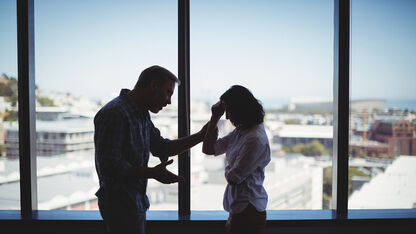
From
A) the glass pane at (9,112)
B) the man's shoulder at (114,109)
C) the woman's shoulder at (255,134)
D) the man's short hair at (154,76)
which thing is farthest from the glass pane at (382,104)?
the glass pane at (9,112)

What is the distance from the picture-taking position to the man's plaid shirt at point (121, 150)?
1280mm

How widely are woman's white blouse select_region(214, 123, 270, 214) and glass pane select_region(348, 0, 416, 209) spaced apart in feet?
3.41

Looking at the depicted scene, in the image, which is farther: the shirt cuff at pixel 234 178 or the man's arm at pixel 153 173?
the shirt cuff at pixel 234 178

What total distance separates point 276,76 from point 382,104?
82 cm

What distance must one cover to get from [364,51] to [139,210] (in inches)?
76.0

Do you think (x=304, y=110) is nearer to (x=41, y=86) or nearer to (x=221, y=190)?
(x=221, y=190)

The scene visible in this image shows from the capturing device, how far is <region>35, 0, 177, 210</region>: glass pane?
7.10 ft

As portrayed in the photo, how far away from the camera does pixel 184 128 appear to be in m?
2.11

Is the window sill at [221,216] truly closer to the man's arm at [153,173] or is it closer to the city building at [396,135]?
the city building at [396,135]

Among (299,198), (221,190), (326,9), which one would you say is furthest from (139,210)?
(326,9)

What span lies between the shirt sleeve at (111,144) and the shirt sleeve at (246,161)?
0.50m

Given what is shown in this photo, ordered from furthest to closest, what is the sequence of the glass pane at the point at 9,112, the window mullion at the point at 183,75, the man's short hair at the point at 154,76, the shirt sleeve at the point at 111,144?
the glass pane at the point at 9,112 < the window mullion at the point at 183,75 < the man's short hair at the point at 154,76 < the shirt sleeve at the point at 111,144

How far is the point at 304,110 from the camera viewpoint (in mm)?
2154

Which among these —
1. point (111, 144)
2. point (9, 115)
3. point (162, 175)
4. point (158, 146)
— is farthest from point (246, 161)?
point (9, 115)
